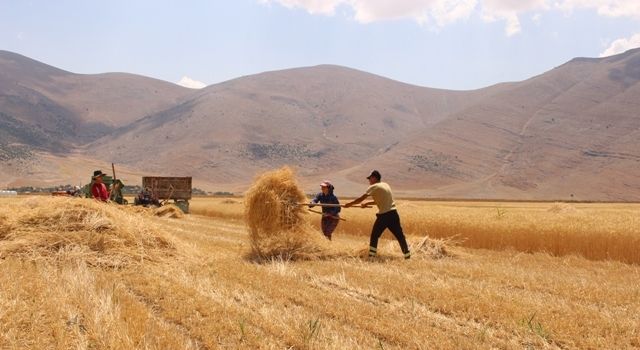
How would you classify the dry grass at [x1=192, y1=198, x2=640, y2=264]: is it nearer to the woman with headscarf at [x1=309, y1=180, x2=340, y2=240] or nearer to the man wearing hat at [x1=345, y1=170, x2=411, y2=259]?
the woman with headscarf at [x1=309, y1=180, x2=340, y2=240]

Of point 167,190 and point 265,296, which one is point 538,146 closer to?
point 167,190

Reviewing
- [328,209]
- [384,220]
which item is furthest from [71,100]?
[384,220]

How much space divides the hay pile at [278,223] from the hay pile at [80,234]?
79.3 inches

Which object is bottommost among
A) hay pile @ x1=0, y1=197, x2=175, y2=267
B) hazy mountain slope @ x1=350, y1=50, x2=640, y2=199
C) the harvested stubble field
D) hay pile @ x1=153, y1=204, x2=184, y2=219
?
hay pile @ x1=153, y1=204, x2=184, y2=219

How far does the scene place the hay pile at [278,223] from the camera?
1192 centimetres

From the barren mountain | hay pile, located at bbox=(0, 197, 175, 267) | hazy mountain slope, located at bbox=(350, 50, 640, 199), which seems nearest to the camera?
hay pile, located at bbox=(0, 197, 175, 267)

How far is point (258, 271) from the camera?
9531 millimetres

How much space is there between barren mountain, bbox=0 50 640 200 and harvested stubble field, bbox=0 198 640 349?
81.4 metres

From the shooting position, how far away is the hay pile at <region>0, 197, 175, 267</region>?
9695 millimetres

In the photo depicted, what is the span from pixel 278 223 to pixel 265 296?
454cm

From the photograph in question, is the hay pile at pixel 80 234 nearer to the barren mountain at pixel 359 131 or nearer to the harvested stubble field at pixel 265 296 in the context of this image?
the harvested stubble field at pixel 265 296

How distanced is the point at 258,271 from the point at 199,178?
10352 centimetres

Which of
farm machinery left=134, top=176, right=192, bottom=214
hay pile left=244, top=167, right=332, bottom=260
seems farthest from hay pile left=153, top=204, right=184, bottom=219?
hay pile left=244, top=167, right=332, bottom=260

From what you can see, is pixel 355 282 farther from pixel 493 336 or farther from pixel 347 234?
pixel 347 234
